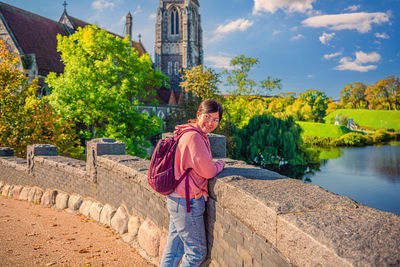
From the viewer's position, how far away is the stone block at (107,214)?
232 inches

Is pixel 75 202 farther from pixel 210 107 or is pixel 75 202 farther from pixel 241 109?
pixel 241 109

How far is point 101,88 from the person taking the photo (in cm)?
1753

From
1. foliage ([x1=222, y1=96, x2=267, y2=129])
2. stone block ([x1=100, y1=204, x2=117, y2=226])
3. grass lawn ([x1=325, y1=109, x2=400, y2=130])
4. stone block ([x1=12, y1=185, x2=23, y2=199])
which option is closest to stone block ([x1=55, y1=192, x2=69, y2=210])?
stone block ([x1=100, y1=204, x2=117, y2=226])

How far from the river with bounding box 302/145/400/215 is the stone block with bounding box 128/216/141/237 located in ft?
51.5

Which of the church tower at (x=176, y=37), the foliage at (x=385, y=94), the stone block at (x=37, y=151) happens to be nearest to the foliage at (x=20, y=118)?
the stone block at (x=37, y=151)

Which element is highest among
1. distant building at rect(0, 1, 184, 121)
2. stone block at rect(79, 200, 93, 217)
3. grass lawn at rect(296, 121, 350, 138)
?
distant building at rect(0, 1, 184, 121)

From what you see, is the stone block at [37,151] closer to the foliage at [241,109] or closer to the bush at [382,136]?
the foliage at [241,109]

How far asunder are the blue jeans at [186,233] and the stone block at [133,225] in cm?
212

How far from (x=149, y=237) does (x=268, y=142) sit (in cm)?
2026

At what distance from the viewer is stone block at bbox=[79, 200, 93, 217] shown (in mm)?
6680

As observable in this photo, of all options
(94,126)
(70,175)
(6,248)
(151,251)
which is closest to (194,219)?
(151,251)

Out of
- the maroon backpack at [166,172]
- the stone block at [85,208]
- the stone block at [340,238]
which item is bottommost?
the stone block at [85,208]

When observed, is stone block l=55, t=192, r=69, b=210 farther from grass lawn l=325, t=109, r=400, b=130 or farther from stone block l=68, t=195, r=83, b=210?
grass lawn l=325, t=109, r=400, b=130

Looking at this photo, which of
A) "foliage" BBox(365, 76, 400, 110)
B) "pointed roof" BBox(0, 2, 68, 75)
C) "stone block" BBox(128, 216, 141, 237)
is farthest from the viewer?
"foliage" BBox(365, 76, 400, 110)
